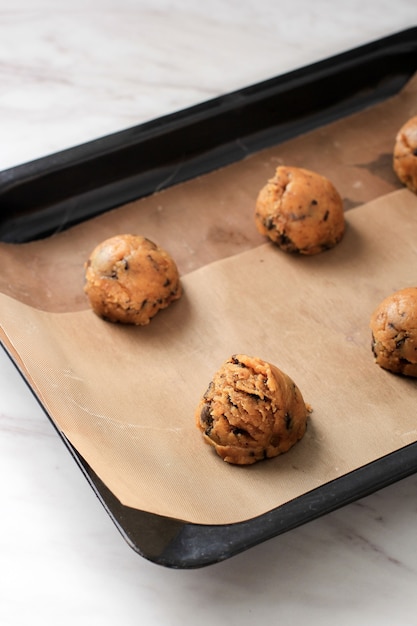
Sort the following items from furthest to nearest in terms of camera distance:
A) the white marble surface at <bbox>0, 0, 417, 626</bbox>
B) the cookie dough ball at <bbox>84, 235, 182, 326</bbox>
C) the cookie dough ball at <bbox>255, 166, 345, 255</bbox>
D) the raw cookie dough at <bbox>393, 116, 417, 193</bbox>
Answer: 1. the raw cookie dough at <bbox>393, 116, 417, 193</bbox>
2. the cookie dough ball at <bbox>255, 166, 345, 255</bbox>
3. the cookie dough ball at <bbox>84, 235, 182, 326</bbox>
4. the white marble surface at <bbox>0, 0, 417, 626</bbox>

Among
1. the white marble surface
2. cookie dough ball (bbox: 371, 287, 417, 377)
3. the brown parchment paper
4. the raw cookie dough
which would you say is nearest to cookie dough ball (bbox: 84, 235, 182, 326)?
the brown parchment paper

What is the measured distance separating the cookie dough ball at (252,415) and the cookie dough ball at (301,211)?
484 mm

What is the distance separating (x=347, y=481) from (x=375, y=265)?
2.32 ft

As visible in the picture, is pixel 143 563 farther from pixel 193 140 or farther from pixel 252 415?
pixel 193 140

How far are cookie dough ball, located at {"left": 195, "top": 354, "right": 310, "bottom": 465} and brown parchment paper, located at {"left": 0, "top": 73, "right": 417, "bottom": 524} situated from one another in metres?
0.03

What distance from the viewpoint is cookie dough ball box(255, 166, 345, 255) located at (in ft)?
8.09

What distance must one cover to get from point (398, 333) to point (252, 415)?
389 millimetres

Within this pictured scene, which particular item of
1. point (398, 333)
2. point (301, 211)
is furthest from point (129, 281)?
point (398, 333)

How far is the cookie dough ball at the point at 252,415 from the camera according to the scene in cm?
205

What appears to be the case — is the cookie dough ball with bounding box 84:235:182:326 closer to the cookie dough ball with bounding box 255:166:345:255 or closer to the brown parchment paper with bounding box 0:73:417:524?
the brown parchment paper with bounding box 0:73:417:524

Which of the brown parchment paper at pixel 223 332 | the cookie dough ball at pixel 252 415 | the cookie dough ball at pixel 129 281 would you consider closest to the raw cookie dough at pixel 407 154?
the brown parchment paper at pixel 223 332

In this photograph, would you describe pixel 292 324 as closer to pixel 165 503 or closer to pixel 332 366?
pixel 332 366

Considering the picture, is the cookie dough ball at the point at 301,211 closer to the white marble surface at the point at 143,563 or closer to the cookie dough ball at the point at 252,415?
the cookie dough ball at the point at 252,415

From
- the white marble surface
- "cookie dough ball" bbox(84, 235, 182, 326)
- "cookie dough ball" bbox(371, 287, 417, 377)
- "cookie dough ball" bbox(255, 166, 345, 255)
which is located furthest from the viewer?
"cookie dough ball" bbox(255, 166, 345, 255)
